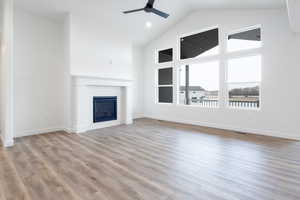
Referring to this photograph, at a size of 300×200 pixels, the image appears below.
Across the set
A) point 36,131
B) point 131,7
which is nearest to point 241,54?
point 131,7

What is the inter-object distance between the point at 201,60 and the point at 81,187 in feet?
16.3

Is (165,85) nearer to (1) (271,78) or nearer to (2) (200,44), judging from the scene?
(2) (200,44)

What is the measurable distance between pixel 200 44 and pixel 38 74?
16.4ft

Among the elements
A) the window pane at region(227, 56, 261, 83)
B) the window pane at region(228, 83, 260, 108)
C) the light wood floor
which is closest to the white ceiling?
the window pane at region(227, 56, 261, 83)

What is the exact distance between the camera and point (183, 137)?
420 centimetres

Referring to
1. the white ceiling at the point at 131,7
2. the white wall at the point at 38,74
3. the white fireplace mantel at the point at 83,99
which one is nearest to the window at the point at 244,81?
the white ceiling at the point at 131,7

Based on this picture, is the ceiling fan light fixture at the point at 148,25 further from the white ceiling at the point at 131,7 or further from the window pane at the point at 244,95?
the window pane at the point at 244,95

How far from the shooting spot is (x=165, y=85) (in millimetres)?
6895

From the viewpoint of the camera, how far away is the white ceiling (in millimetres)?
4211

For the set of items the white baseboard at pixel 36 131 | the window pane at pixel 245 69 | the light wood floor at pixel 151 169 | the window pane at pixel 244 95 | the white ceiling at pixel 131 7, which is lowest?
the light wood floor at pixel 151 169

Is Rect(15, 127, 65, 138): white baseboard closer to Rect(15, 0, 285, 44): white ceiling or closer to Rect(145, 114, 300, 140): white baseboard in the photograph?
Rect(15, 0, 285, 44): white ceiling

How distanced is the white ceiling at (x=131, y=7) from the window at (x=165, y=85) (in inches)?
59.4

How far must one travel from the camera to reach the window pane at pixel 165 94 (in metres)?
6.70

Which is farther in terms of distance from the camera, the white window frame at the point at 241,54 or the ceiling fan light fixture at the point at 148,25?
the ceiling fan light fixture at the point at 148,25
